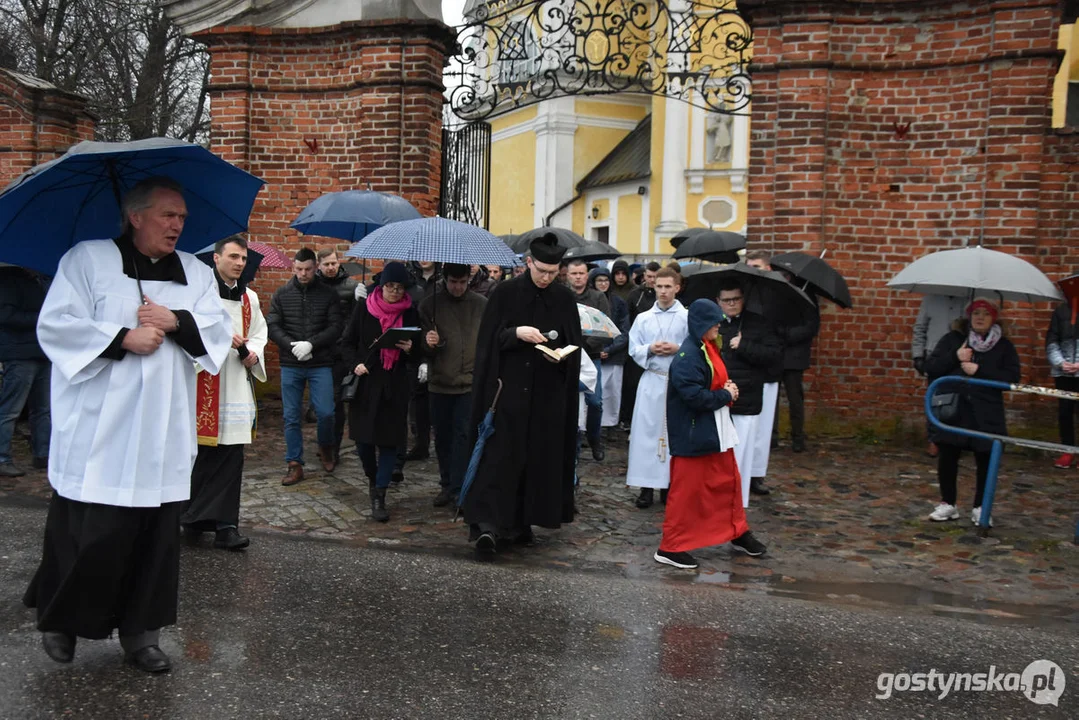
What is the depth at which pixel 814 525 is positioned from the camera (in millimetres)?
7359

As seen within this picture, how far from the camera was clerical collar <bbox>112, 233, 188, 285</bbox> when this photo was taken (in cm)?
428

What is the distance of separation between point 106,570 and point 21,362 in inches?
198

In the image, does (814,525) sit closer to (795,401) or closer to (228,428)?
(795,401)

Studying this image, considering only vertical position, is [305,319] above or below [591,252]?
below

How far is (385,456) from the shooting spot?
7395mm

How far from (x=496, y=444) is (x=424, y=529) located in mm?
1019

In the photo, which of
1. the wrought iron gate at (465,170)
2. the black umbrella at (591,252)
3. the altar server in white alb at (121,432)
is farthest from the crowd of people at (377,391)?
the wrought iron gate at (465,170)

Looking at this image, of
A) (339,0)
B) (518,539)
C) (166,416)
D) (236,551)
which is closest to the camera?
(166,416)

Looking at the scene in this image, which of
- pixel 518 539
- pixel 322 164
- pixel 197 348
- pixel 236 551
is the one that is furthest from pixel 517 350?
pixel 322 164

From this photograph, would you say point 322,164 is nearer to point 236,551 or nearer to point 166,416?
point 236,551

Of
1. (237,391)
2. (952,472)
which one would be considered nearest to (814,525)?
(952,472)

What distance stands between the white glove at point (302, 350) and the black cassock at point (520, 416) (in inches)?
83.9

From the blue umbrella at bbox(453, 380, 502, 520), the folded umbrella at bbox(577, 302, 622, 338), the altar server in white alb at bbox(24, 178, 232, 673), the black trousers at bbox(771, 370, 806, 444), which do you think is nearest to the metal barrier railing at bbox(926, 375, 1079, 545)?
the folded umbrella at bbox(577, 302, 622, 338)

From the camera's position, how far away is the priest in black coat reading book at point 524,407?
6422 millimetres
